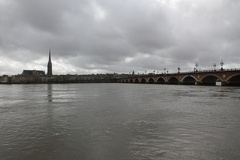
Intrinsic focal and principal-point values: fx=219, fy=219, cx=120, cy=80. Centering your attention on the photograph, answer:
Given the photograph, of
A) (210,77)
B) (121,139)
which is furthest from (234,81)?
(121,139)

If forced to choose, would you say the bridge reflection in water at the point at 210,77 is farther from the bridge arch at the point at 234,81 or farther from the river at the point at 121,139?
the river at the point at 121,139

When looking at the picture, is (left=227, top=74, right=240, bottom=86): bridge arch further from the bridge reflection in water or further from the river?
the river

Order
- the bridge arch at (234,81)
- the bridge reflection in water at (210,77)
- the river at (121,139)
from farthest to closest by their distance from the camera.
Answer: the bridge arch at (234,81) < the bridge reflection in water at (210,77) < the river at (121,139)

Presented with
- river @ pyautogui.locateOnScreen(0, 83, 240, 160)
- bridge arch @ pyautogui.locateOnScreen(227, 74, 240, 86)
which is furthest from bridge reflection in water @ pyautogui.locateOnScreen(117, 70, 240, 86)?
river @ pyautogui.locateOnScreen(0, 83, 240, 160)

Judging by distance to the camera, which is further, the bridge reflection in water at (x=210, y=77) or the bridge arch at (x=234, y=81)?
the bridge arch at (x=234, y=81)

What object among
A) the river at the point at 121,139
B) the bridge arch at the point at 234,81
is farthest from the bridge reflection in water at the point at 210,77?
the river at the point at 121,139

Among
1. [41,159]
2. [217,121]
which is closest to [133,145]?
[41,159]

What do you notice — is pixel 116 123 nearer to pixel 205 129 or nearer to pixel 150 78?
pixel 205 129

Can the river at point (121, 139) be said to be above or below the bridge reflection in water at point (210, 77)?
below

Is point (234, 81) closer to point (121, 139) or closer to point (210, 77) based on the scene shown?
point (210, 77)

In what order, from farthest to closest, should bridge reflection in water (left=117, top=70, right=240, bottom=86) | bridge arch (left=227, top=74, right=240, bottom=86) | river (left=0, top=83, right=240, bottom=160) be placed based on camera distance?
bridge arch (left=227, top=74, right=240, bottom=86) < bridge reflection in water (left=117, top=70, right=240, bottom=86) < river (left=0, top=83, right=240, bottom=160)

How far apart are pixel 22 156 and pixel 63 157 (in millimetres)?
1956

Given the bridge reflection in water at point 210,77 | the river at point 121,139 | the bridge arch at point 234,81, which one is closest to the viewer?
the river at point 121,139

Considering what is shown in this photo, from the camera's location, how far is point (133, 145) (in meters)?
11.7
